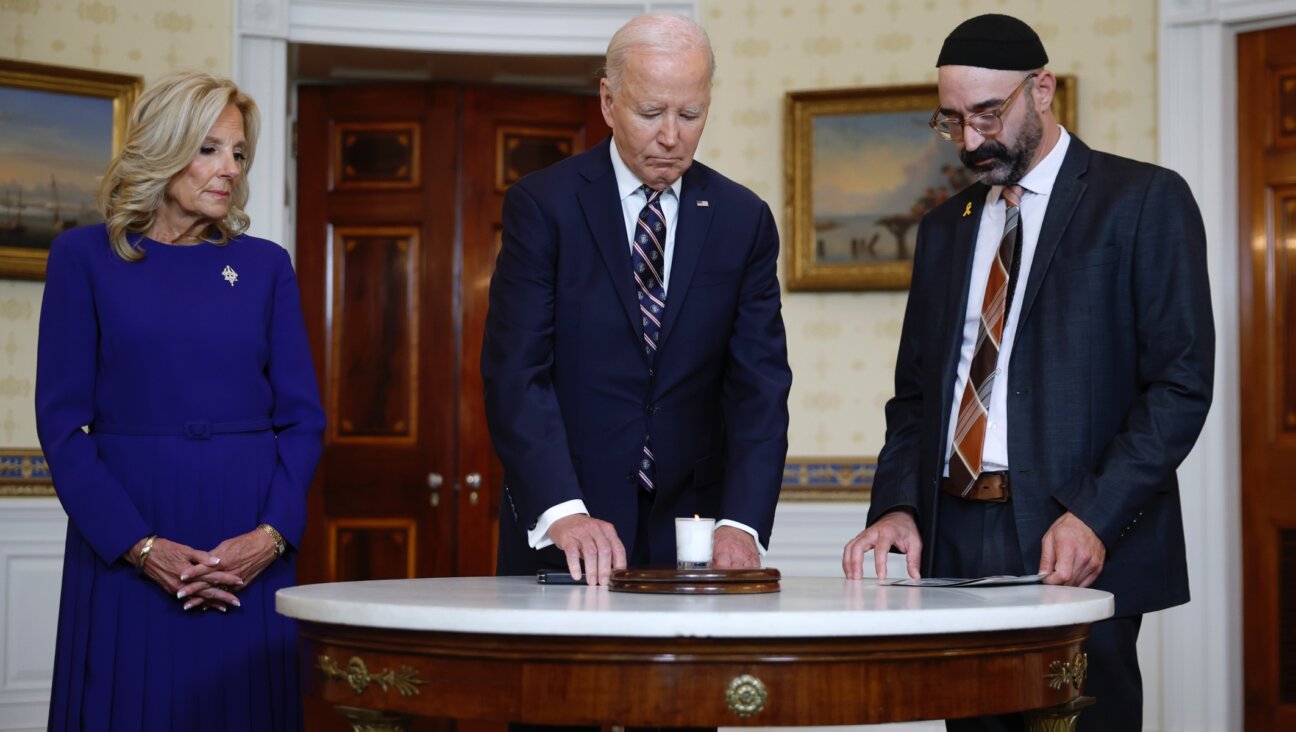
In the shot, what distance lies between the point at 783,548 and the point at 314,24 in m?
2.79

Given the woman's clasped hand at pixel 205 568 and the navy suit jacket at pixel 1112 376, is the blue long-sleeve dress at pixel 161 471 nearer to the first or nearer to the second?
the woman's clasped hand at pixel 205 568

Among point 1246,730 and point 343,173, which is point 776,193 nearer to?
point 343,173

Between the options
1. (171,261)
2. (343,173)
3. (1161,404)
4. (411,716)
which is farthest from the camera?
(343,173)

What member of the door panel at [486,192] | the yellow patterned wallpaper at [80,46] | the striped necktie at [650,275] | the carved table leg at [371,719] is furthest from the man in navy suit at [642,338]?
the door panel at [486,192]

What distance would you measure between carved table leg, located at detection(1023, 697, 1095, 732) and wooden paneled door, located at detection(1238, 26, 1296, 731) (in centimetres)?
369

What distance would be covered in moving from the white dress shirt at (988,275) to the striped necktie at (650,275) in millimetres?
579

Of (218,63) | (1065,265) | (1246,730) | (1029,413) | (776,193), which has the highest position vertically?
(218,63)

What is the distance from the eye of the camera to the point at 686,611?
188cm

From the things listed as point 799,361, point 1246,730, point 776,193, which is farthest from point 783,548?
point 1246,730

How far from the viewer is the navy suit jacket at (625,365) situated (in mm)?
2691

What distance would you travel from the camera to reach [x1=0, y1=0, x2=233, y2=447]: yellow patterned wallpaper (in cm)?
542

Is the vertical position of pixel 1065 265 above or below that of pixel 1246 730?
above

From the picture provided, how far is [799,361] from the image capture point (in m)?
5.91

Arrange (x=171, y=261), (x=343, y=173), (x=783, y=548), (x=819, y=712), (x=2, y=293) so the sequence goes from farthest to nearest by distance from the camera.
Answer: (x=343, y=173)
(x=783, y=548)
(x=2, y=293)
(x=171, y=261)
(x=819, y=712)
